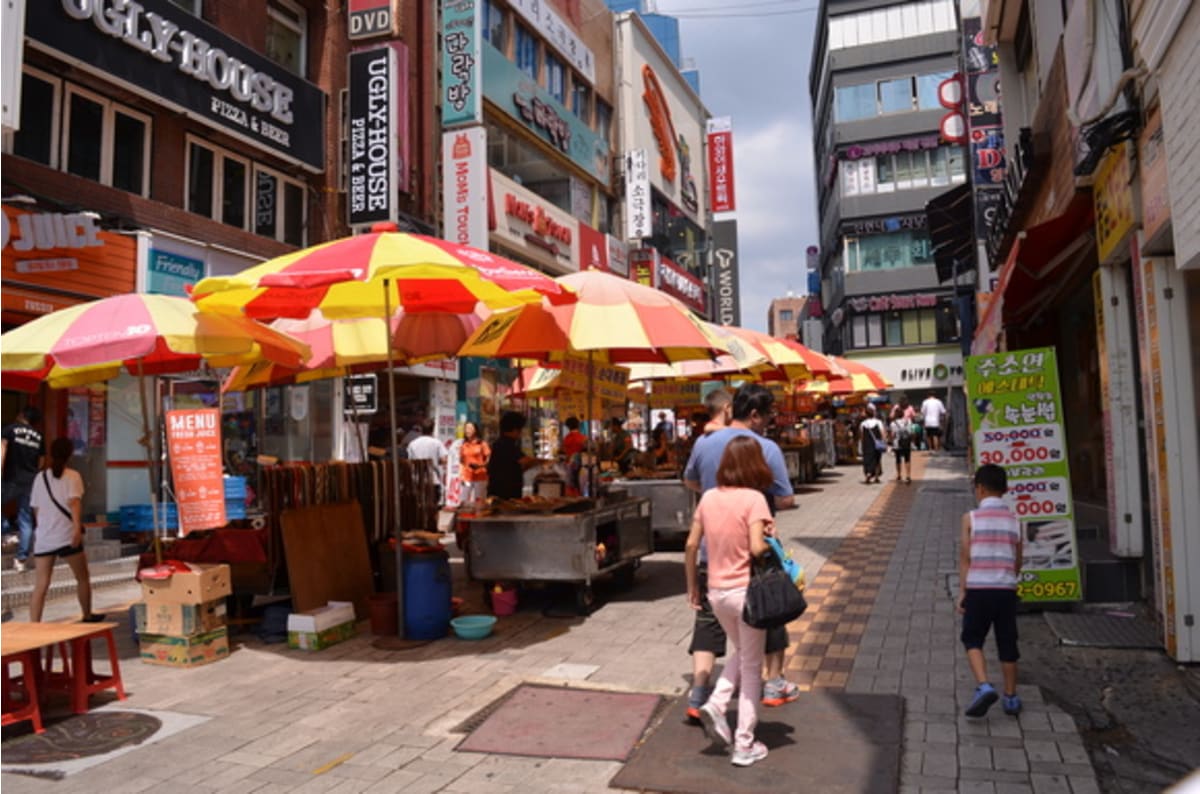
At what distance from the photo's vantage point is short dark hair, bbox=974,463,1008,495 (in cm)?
531

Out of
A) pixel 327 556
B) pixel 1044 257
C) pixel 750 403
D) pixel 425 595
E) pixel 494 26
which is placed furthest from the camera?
pixel 494 26

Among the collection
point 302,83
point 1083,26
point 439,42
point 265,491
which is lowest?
point 265,491

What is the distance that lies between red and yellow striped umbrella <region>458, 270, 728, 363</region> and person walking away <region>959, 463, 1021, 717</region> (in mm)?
3401

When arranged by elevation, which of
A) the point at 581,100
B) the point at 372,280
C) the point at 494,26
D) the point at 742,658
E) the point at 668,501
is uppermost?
the point at 581,100

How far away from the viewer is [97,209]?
1233cm

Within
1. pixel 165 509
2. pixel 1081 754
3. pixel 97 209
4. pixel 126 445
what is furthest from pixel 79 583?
pixel 1081 754

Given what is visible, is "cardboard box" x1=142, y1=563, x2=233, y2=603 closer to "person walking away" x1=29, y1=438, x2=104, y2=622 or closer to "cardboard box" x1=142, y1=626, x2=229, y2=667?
"cardboard box" x1=142, y1=626, x2=229, y2=667

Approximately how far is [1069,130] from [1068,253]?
123 centimetres

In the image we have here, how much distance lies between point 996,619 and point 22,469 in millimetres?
10056

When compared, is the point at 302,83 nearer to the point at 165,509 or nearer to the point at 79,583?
the point at 165,509

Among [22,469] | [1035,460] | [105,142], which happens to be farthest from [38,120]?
[1035,460]

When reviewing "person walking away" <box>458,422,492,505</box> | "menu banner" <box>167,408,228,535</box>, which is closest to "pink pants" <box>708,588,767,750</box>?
"menu banner" <box>167,408,228,535</box>

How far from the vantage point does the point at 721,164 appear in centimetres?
4716

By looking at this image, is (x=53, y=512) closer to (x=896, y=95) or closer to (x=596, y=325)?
(x=596, y=325)
